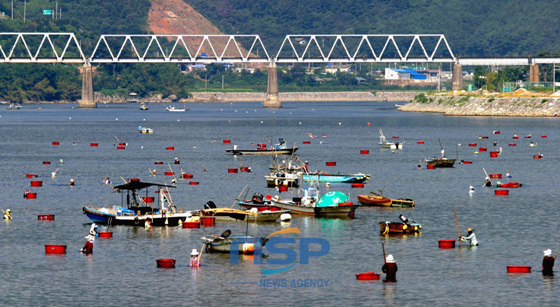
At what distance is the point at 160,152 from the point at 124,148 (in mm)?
9969

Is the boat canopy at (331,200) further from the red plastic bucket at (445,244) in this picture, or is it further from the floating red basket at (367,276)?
the floating red basket at (367,276)

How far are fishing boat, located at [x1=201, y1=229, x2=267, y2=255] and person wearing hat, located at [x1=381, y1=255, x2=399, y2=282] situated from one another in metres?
9.64

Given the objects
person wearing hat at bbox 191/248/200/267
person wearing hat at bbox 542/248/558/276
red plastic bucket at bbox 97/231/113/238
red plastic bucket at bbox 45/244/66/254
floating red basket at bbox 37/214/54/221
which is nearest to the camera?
person wearing hat at bbox 542/248/558/276

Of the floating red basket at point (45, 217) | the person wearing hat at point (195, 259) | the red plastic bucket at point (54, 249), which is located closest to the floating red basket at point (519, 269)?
the person wearing hat at point (195, 259)

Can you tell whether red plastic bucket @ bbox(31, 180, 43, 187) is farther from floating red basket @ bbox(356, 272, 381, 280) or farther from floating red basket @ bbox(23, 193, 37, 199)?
floating red basket @ bbox(356, 272, 381, 280)

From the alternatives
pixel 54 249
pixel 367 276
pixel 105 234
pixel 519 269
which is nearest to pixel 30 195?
pixel 105 234

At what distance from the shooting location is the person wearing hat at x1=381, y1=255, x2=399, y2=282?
178 feet

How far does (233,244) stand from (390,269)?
37.7ft

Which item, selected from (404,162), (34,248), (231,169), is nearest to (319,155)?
(404,162)

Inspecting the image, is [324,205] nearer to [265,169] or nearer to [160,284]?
[160,284]

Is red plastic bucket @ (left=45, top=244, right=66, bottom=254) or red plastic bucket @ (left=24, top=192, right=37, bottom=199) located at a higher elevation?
red plastic bucket @ (left=24, top=192, right=37, bottom=199)

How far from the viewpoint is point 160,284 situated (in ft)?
178

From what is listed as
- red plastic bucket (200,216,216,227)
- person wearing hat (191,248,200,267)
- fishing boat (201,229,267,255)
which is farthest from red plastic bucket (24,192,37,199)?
person wearing hat (191,248,200,267)

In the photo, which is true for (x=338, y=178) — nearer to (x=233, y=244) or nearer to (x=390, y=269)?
(x=233, y=244)
